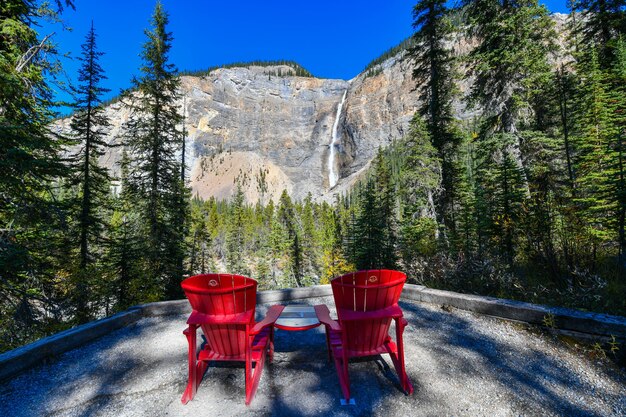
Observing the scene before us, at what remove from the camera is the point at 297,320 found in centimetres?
349

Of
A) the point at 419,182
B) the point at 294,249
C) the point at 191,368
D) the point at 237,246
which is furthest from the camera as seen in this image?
the point at 237,246

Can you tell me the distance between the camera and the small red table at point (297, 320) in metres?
3.14

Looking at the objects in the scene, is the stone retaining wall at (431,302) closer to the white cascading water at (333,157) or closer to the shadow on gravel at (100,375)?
the shadow on gravel at (100,375)

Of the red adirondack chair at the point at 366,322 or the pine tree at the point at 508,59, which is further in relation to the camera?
the pine tree at the point at 508,59

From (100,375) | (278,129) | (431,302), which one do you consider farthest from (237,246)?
(278,129)

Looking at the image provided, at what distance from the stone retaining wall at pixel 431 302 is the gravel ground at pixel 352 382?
0.17m

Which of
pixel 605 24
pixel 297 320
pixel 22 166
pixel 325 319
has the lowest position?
pixel 297 320

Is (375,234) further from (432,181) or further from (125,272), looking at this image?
(125,272)

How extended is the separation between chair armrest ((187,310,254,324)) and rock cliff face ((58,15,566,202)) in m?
88.3

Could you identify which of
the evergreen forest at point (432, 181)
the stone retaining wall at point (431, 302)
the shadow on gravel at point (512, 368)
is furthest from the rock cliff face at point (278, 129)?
the shadow on gravel at point (512, 368)

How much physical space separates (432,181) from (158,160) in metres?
11.2

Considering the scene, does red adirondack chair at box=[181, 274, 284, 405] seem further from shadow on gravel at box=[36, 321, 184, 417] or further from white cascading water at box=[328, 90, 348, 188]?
Result: white cascading water at box=[328, 90, 348, 188]

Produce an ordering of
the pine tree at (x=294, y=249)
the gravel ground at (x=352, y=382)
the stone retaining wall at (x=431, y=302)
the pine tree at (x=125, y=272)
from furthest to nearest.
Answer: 1. the pine tree at (x=294, y=249)
2. the pine tree at (x=125, y=272)
3. the stone retaining wall at (x=431, y=302)
4. the gravel ground at (x=352, y=382)

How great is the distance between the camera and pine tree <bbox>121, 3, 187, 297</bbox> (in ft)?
34.4
